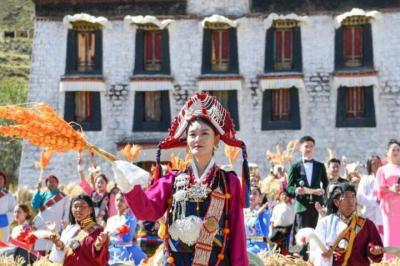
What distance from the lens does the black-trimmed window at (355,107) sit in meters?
26.7

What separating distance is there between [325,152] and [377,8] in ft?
15.3

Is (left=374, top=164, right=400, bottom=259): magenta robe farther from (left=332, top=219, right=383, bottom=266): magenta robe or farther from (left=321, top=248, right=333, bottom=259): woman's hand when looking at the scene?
(left=321, top=248, right=333, bottom=259): woman's hand

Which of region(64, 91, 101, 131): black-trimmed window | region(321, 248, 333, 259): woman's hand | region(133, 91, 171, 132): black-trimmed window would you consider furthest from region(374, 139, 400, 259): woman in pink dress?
region(64, 91, 101, 131): black-trimmed window

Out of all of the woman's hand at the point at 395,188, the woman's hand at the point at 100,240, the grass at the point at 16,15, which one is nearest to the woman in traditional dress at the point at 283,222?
the woman's hand at the point at 395,188

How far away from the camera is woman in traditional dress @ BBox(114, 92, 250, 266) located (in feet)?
20.6

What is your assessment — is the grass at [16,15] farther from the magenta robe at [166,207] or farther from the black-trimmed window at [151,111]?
the magenta robe at [166,207]

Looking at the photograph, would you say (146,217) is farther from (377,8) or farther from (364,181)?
(377,8)

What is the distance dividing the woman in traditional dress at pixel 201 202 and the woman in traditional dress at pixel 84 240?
6.48 ft

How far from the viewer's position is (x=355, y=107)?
88.2 ft

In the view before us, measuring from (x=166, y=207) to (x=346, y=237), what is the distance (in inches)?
95.5

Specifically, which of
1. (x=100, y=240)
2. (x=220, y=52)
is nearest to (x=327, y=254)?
(x=100, y=240)

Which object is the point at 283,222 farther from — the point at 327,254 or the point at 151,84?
the point at 151,84

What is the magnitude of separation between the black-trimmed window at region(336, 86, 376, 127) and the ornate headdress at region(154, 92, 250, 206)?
2052 cm

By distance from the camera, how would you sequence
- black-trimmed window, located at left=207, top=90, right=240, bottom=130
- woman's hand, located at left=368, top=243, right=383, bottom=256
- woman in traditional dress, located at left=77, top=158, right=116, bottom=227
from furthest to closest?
black-trimmed window, located at left=207, top=90, right=240, bottom=130 → woman in traditional dress, located at left=77, top=158, right=116, bottom=227 → woman's hand, located at left=368, top=243, right=383, bottom=256
